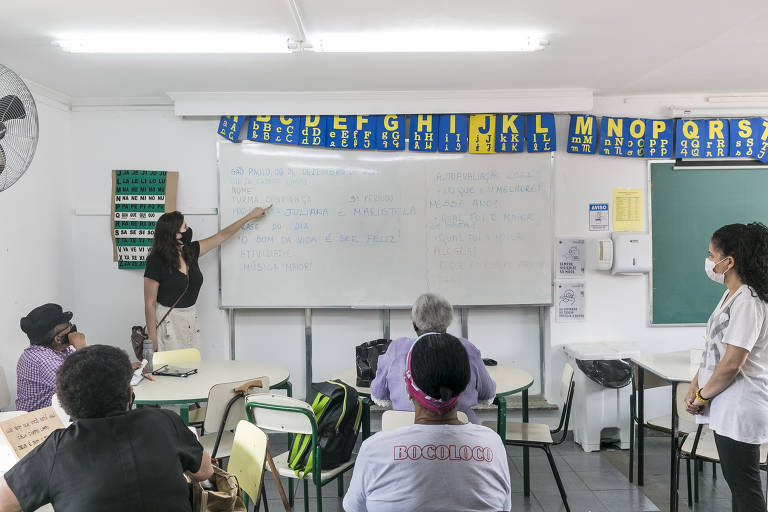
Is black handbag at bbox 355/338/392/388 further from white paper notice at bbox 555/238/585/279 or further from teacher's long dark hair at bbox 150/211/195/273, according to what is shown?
white paper notice at bbox 555/238/585/279

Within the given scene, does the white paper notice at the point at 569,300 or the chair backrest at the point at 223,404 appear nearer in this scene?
the chair backrest at the point at 223,404

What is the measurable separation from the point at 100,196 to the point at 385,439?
400 cm

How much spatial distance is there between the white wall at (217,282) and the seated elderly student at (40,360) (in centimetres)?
175

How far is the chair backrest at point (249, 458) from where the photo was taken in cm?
226

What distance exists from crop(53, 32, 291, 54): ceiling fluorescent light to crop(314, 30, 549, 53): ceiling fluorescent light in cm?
30

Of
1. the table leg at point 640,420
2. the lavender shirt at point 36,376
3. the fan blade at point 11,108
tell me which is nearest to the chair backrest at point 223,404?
the lavender shirt at point 36,376

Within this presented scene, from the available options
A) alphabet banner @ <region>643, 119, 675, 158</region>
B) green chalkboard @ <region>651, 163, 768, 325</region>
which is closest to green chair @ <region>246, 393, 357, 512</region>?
green chalkboard @ <region>651, 163, 768, 325</region>

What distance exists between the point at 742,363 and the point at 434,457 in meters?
1.57

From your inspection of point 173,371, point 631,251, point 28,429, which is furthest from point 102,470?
point 631,251

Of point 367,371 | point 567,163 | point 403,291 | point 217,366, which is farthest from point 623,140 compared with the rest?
point 217,366

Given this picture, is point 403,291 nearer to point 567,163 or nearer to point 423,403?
point 567,163

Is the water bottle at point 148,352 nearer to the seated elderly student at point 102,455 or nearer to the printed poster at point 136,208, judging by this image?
the printed poster at point 136,208

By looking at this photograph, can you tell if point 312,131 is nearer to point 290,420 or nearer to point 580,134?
point 580,134

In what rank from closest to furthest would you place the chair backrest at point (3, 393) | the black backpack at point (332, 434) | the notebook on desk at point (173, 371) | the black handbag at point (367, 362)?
the black backpack at point (332, 434), the black handbag at point (367, 362), the notebook on desk at point (173, 371), the chair backrest at point (3, 393)
